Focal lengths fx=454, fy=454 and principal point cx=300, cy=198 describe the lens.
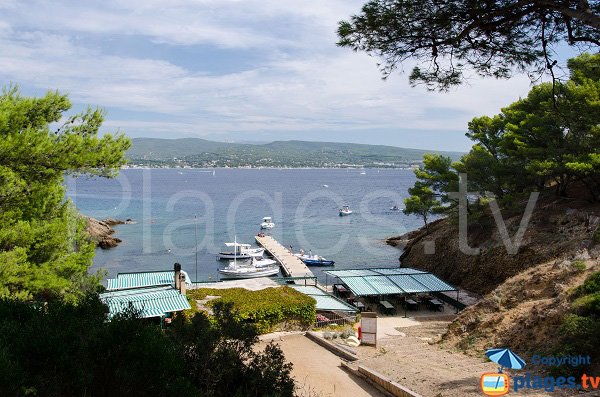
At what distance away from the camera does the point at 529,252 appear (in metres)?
26.6

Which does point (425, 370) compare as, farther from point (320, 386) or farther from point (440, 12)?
point (440, 12)

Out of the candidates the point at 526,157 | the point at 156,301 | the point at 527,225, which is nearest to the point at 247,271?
the point at 527,225

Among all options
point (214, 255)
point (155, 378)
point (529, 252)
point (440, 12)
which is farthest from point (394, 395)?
point (214, 255)

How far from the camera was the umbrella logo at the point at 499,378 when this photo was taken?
925cm

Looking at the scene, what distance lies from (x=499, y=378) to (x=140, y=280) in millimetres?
19319

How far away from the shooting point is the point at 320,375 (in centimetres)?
1205

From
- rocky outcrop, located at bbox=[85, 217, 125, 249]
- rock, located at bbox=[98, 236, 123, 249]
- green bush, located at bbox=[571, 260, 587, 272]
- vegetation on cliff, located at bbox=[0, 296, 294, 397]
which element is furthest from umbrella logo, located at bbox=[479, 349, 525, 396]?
rock, located at bbox=[98, 236, 123, 249]

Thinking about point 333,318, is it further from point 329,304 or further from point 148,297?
point 148,297

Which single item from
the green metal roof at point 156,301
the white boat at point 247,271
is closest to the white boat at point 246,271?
the white boat at point 247,271

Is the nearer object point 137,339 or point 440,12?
A: point 137,339

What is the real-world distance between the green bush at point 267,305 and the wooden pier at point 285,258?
794 inches

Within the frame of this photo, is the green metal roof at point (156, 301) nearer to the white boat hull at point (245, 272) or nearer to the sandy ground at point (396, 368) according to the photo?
the sandy ground at point (396, 368)

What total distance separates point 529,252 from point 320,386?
20158 millimetres

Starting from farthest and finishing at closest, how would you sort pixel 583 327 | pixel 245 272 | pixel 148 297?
pixel 245 272, pixel 148 297, pixel 583 327
